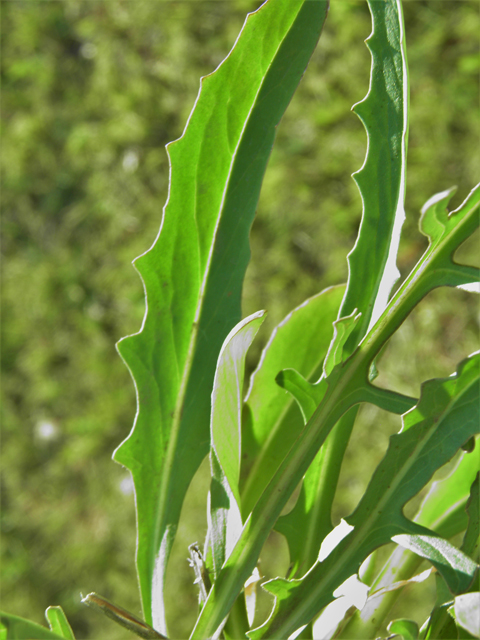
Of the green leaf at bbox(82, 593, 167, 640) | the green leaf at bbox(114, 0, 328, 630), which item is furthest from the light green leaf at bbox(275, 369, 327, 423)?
the green leaf at bbox(82, 593, 167, 640)

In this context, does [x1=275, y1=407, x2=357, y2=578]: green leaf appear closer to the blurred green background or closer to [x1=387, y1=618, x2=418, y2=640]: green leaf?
[x1=387, y1=618, x2=418, y2=640]: green leaf

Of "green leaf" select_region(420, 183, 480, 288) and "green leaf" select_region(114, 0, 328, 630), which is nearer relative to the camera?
→ "green leaf" select_region(420, 183, 480, 288)

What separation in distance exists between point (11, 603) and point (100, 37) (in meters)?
2.14

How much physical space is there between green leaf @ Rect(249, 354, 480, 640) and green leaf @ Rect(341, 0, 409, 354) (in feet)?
0.26

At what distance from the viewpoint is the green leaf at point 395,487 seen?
1.40 feet

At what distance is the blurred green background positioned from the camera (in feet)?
5.63

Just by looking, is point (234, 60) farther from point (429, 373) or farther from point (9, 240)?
point (9, 240)

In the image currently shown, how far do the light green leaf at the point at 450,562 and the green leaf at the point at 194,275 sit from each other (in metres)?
0.23

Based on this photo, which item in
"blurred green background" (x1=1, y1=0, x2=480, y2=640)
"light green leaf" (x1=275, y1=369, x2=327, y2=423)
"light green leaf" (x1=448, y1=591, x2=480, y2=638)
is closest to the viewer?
"light green leaf" (x1=448, y1=591, x2=480, y2=638)

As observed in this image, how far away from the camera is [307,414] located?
468mm

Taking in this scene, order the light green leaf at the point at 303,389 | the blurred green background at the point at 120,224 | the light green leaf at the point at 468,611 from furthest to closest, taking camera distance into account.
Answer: the blurred green background at the point at 120,224 < the light green leaf at the point at 303,389 < the light green leaf at the point at 468,611

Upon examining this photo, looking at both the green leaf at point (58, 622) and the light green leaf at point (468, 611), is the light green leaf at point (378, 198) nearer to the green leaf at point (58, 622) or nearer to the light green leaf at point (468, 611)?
the light green leaf at point (468, 611)

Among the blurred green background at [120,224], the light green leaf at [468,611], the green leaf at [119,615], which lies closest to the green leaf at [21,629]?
the green leaf at [119,615]

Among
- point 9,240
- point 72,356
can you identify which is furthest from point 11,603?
point 9,240
